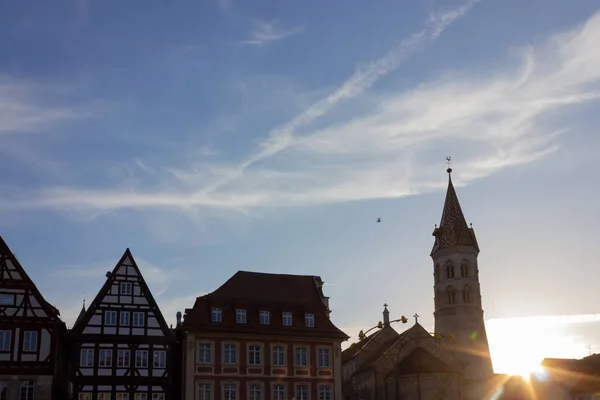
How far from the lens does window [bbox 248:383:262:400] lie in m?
58.4

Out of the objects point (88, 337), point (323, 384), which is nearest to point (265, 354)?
point (323, 384)

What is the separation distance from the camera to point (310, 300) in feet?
212

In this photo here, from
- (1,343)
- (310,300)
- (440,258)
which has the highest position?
(440,258)

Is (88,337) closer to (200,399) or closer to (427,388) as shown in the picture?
(200,399)

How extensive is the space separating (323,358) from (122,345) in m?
15.7

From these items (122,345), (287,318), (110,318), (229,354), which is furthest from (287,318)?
(110,318)

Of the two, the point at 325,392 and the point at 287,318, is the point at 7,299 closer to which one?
the point at 287,318

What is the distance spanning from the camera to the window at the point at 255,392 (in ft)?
192

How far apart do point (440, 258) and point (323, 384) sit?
1250 inches

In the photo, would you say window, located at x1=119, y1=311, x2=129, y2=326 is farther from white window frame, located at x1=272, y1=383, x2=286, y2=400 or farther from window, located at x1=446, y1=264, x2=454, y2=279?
window, located at x1=446, y1=264, x2=454, y2=279

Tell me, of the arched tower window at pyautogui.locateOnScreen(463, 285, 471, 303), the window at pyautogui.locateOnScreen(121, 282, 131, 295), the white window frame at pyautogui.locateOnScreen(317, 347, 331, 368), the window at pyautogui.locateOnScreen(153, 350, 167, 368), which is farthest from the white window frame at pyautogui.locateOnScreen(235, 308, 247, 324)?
the arched tower window at pyautogui.locateOnScreen(463, 285, 471, 303)

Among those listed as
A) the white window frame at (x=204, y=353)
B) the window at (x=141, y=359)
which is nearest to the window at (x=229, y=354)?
the white window frame at (x=204, y=353)

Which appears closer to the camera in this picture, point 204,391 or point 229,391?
point 204,391

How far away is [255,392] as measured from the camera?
58531 millimetres
